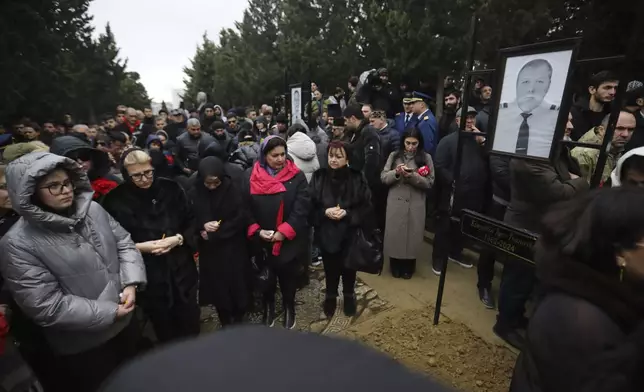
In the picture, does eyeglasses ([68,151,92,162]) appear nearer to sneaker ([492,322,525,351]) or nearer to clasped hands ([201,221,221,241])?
clasped hands ([201,221,221,241])

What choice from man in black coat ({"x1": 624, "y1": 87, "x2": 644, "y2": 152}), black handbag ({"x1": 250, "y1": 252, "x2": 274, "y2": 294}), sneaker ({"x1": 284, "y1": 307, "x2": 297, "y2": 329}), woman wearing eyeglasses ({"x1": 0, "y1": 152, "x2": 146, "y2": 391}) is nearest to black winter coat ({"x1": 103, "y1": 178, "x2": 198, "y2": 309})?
woman wearing eyeglasses ({"x1": 0, "y1": 152, "x2": 146, "y2": 391})

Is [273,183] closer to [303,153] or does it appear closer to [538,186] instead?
[303,153]

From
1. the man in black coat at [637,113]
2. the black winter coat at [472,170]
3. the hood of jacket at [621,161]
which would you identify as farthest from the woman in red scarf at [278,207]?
the man in black coat at [637,113]

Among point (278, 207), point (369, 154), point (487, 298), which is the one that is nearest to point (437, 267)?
point (487, 298)

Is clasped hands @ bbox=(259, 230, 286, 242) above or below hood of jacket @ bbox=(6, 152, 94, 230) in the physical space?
below

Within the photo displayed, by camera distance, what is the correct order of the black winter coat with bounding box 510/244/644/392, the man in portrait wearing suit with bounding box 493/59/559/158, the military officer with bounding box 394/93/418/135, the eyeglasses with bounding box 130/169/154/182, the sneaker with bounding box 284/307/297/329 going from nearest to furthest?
the black winter coat with bounding box 510/244/644/392
the man in portrait wearing suit with bounding box 493/59/559/158
the eyeglasses with bounding box 130/169/154/182
the sneaker with bounding box 284/307/297/329
the military officer with bounding box 394/93/418/135

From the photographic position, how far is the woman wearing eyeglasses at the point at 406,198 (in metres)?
4.31

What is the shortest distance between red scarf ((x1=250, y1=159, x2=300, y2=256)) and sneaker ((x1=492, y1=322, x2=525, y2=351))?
2196 mm

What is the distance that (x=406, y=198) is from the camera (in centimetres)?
448

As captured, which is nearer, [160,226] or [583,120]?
[160,226]

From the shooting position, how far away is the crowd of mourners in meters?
1.27

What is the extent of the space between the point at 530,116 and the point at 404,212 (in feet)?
6.76

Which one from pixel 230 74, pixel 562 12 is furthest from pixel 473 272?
pixel 230 74

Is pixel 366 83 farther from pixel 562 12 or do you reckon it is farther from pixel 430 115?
pixel 562 12
